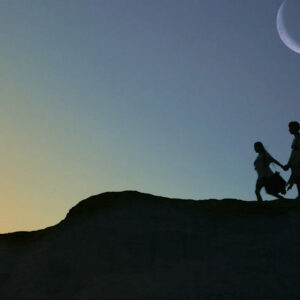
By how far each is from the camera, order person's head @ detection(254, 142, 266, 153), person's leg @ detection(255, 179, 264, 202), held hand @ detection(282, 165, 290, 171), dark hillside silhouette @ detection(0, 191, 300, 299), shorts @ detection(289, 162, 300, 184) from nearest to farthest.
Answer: dark hillside silhouette @ detection(0, 191, 300, 299)
shorts @ detection(289, 162, 300, 184)
held hand @ detection(282, 165, 290, 171)
person's leg @ detection(255, 179, 264, 202)
person's head @ detection(254, 142, 266, 153)

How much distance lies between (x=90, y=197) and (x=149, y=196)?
147 cm

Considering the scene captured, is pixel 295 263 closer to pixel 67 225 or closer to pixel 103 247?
pixel 103 247

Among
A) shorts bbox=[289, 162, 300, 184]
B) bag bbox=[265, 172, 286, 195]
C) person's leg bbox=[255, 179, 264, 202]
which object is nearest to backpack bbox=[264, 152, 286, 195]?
bag bbox=[265, 172, 286, 195]

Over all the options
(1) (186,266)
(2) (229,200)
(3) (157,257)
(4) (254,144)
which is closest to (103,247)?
(3) (157,257)

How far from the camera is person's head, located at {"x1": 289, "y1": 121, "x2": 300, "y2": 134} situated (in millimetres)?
10570

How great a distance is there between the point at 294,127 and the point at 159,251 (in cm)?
413

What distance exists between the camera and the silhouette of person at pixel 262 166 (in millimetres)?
11180

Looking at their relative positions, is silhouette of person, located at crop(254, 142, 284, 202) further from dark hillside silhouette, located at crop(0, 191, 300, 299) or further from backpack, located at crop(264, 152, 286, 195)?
dark hillside silhouette, located at crop(0, 191, 300, 299)

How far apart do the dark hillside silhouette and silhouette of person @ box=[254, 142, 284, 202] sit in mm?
948

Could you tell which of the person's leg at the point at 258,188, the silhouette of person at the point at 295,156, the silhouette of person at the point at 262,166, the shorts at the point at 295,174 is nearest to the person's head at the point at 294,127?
the silhouette of person at the point at 295,156

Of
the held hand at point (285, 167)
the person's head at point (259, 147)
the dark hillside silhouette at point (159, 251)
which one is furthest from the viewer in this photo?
the person's head at point (259, 147)

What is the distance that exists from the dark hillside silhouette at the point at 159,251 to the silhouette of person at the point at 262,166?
3.11 ft

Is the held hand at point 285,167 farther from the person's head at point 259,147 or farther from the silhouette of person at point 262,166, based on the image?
the person's head at point 259,147

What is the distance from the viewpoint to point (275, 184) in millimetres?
11023
